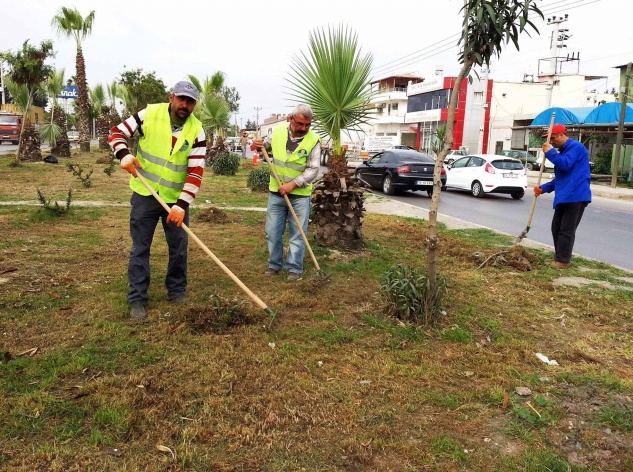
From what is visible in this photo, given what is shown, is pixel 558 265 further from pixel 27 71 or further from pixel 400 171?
pixel 27 71

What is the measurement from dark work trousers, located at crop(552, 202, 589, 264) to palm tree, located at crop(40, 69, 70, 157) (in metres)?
23.0

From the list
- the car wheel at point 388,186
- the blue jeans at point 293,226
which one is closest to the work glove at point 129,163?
the blue jeans at point 293,226

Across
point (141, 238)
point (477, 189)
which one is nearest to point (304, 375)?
point (141, 238)

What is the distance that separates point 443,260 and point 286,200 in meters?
2.59

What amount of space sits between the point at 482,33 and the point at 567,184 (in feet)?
10.7

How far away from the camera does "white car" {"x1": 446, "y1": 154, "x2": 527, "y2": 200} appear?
626 inches

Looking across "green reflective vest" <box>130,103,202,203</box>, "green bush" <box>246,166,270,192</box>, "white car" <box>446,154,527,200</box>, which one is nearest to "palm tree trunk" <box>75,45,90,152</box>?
"green bush" <box>246,166,270,192</box>

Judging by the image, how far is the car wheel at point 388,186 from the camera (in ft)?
52.7

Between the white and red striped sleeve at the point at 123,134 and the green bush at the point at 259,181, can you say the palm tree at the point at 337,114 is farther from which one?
the green bush at the point at 259,181

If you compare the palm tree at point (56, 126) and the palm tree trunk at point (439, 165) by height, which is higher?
the palm tree at point (56, 126)

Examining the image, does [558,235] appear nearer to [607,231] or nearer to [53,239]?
[607,231]

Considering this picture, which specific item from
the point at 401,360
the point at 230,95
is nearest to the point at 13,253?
the point at 401,360

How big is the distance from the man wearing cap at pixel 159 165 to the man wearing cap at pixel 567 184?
4.46 m

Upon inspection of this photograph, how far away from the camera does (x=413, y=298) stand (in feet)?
14.1
